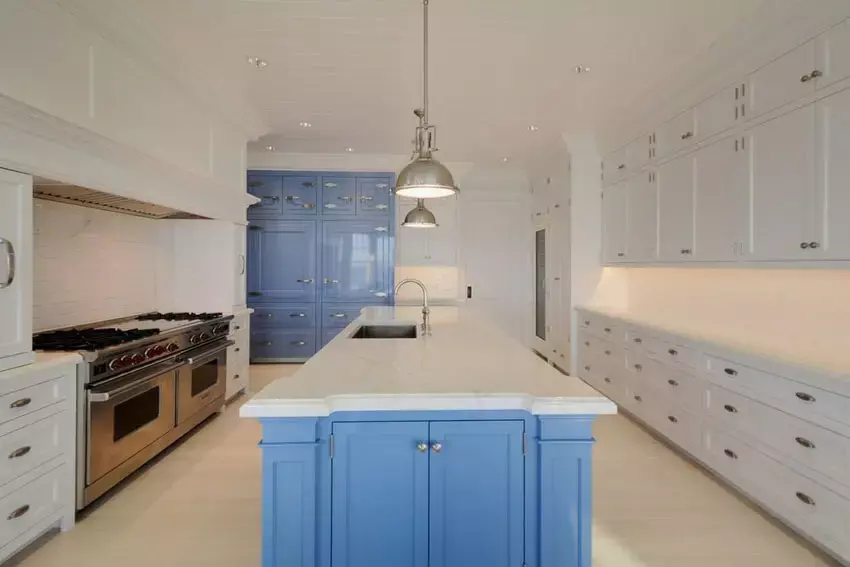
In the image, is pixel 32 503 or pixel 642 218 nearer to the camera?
pixel 32 503

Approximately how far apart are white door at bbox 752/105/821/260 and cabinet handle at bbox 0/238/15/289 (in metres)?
3.70

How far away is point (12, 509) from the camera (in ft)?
6.15

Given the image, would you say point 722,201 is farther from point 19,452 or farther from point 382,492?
point 19,452

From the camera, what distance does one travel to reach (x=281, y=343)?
5.90 m

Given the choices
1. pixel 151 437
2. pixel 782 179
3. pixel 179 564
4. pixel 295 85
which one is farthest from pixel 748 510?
pixel 295 85

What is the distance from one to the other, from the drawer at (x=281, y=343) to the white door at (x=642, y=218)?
390 cm

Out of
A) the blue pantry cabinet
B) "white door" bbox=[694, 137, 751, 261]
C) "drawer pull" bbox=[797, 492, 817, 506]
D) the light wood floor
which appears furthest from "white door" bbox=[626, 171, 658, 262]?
the blue pantry cabinet

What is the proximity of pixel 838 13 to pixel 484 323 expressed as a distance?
96.1 inches

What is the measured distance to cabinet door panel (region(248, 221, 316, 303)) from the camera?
5.89m

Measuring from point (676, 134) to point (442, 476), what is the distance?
10.8ft

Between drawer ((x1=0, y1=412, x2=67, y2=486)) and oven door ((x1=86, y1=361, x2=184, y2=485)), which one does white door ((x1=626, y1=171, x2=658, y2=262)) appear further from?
drawer ((x1=0, y1=412, x2=67, y2=486))

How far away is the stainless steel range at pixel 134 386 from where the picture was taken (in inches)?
90.7

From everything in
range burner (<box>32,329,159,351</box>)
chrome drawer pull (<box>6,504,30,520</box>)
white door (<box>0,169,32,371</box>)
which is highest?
white door (<box>0,169,32,371</box>)

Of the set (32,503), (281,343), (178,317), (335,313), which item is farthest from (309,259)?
(32,503)
